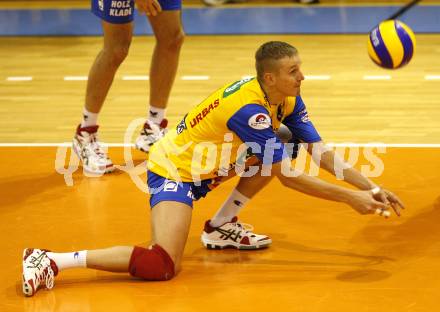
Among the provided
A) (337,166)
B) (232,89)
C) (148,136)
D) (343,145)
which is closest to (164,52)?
(148,136)

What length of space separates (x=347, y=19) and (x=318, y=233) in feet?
21.8

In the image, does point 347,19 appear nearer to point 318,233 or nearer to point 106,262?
point 318,233

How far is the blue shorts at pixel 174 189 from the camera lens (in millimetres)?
4961

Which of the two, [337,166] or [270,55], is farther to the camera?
[337,166]

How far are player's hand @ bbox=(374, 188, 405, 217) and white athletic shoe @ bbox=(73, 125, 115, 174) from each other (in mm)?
2418

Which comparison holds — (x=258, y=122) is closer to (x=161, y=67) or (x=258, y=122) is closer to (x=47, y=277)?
(x=47, y=277)

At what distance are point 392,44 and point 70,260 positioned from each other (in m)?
2.26

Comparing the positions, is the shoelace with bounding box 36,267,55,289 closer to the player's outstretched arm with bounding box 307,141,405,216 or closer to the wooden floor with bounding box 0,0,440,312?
the wooden floor with bounding box 0,0,440,312

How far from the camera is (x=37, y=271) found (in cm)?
462

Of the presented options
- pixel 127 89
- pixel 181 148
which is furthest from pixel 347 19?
pixel 181 148

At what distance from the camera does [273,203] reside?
596 centimetres

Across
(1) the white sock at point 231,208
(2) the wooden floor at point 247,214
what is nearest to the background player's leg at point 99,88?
(2) the wooden floor at point 247,214

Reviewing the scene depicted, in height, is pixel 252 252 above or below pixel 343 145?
below

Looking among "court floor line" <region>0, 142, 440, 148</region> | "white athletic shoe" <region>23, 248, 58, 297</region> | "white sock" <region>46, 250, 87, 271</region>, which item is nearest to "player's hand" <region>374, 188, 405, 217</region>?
"white sock" <region>46, 250, 87, 271</region>
